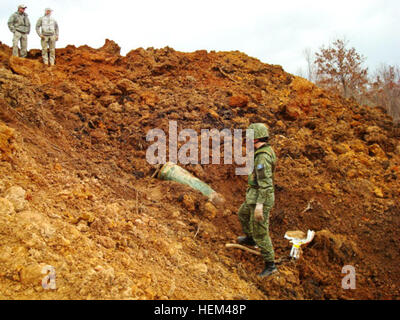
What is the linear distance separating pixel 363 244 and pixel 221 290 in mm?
2927

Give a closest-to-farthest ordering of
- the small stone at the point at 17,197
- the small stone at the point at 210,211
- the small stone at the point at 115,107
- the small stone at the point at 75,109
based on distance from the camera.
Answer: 1. the small stone at the point at 17,197
2. the small stone at the point at 210,211
3. the small stone at the point at 75,109
4. the small stone at the point at 115,107

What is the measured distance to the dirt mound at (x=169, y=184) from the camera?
2955 millimetres

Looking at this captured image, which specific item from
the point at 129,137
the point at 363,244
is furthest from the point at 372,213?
the point at 129,137

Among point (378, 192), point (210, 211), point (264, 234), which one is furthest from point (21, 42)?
point (378, 192)

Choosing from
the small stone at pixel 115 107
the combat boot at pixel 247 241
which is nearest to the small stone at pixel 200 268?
the combat boot at pixel 247 241

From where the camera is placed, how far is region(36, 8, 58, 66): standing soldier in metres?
7.97

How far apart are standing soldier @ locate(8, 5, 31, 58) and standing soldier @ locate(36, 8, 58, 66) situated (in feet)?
1.13

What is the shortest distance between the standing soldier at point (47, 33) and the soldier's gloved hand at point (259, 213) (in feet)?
23.7

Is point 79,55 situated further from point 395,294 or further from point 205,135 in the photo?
point 395,294

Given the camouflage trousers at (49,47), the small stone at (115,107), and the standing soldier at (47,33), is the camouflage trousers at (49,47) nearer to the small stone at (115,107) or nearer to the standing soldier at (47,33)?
the standing soldier at (47,33)

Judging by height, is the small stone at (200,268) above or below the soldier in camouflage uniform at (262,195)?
below

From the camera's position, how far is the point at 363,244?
4992mm

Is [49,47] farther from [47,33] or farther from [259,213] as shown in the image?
[259,213]

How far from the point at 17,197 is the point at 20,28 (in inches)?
263
